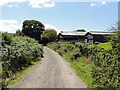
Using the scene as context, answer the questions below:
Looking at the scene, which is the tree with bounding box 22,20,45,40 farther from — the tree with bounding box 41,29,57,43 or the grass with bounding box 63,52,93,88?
the grass with bounding box 63,52,93,88

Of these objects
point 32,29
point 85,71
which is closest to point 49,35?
point 32,29

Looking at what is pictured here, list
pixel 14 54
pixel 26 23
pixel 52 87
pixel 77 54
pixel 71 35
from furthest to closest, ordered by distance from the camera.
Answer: pixel 26 23, pixel 71 35, pixel 77 54, pixel 14 54, pixel 52 87

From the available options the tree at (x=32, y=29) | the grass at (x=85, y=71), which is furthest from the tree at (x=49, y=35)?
the grass at (x=85, y=71)

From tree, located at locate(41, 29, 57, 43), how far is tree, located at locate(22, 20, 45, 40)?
14.1 feet

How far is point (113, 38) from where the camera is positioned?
7262 mm

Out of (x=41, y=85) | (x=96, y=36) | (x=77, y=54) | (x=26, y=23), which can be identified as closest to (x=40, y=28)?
(x=26, y=23)

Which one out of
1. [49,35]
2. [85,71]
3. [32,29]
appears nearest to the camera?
[85,71]

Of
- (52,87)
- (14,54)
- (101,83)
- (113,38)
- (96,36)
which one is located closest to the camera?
(113,38)

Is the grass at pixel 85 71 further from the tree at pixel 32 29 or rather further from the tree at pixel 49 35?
the tree at pixel 32 29

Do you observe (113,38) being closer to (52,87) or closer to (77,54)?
(52,87)

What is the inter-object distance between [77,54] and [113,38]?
14.1 m

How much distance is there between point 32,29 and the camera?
70625 mm

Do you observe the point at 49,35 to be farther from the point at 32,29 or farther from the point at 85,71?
the point at 85,71

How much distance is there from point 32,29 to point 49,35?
967 cm
